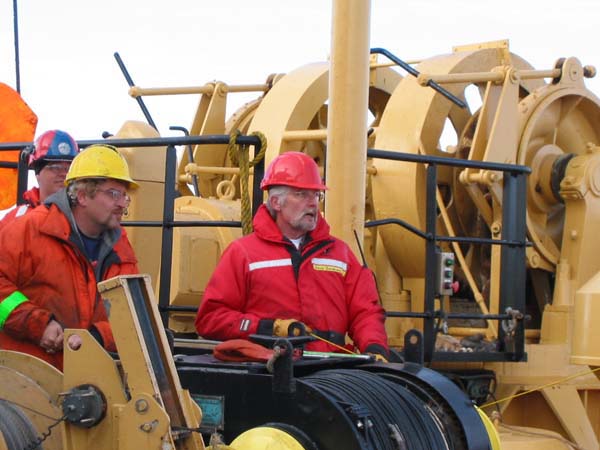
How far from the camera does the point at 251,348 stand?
4266 mm

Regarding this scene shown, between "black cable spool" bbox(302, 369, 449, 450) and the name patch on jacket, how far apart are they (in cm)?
96

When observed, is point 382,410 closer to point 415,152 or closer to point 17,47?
point 415,152

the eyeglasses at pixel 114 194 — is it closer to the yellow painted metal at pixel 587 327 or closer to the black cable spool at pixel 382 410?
the black cable spool at pixel 382 410

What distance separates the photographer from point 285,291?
5062mm

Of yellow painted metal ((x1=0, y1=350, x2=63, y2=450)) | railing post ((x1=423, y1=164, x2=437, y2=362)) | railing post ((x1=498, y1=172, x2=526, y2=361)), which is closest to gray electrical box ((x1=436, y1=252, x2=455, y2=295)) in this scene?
railing post ((x1=423, y1=164, x2=437, y2=362))

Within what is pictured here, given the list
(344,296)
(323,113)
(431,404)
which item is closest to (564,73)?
(323,113)

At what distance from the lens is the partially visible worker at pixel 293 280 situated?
5023mm

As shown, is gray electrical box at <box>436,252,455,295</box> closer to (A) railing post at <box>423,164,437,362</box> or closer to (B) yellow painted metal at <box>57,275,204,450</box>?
(A) railing post at <box>423,164,437,362</box>

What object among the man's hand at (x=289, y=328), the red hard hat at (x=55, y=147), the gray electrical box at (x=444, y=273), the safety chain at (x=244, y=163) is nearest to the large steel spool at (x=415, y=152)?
the gray electrical box at (x=444, y=273)

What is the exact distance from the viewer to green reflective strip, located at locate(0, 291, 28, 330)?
4.45m

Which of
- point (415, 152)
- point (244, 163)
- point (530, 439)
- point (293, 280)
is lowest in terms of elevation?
point (530, 439)

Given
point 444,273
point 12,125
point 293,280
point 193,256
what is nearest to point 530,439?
point 444,273

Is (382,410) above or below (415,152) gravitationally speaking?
below

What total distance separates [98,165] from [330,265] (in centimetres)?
113
